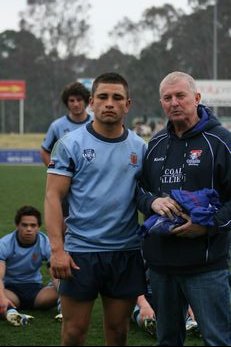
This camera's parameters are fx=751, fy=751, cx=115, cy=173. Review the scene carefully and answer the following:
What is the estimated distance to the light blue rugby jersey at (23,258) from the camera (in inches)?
275

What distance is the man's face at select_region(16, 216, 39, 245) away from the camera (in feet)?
22.6

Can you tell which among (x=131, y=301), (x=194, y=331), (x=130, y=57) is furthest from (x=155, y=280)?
(x=130, y=57)

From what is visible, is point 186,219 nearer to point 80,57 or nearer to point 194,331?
point 194,331

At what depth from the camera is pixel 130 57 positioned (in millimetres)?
65250

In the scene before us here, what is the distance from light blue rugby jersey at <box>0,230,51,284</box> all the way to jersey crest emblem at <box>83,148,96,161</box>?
290cm

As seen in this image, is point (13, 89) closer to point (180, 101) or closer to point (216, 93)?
point (216, 93)

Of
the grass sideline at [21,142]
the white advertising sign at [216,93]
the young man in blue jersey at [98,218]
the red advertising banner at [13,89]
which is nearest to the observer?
the young man in blue jersey at [98,218]

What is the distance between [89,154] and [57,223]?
430 mm

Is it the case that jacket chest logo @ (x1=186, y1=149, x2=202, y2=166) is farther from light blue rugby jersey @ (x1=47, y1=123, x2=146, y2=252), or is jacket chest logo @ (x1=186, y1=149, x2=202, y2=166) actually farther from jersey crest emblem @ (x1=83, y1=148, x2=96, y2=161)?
jersey crest emblem @ (x1=83, y1=148, x2=96, y2=161)

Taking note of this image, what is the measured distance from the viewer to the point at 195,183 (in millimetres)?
4145

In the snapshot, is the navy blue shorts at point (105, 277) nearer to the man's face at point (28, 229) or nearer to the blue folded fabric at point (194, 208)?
the blue folded fabric at point (194, 208)

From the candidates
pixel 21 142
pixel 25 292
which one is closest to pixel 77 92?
pixel 25 292

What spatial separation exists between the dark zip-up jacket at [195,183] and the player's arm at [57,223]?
457 millimetres

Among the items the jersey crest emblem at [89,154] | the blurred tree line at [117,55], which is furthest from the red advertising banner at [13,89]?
the jersey crest emblem at [89,154]
